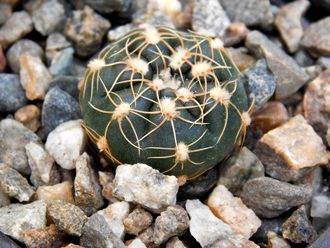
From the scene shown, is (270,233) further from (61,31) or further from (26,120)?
(61,31)

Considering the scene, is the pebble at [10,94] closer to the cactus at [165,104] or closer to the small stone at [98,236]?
the cactus at [165,104]

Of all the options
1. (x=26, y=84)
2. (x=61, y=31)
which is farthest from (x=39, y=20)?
(x=26, y=84)

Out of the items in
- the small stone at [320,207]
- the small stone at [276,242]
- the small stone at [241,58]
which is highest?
the small stone at [241,58]

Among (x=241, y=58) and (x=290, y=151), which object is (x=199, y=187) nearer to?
(x=290, y=151)

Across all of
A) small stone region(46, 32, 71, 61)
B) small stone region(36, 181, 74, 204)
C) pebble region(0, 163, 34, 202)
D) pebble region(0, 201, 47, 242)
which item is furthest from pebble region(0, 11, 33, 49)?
pebble region(0, 201, 47, 242)

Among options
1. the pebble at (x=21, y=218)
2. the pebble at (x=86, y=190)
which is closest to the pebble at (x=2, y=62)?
the pebble at (x=86, y=190)

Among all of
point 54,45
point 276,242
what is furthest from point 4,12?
point 276,242
